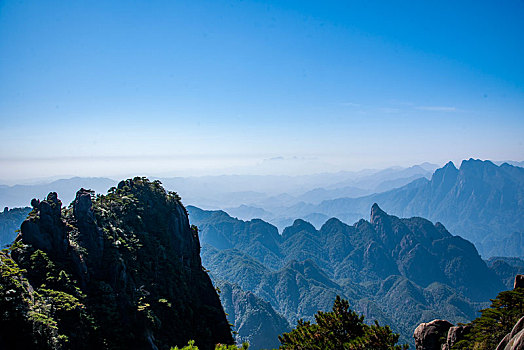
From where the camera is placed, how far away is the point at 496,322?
13.7 meters

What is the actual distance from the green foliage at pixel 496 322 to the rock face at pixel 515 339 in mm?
1464

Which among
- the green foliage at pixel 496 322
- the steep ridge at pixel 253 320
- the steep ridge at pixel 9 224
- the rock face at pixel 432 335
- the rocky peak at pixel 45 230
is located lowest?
the steep ridge at pixel 253 320

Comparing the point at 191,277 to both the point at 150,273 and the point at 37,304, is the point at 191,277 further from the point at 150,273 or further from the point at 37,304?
the point at 37,304

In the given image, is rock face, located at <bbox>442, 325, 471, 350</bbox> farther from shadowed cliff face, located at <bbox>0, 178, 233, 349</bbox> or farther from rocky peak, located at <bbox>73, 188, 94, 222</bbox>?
rocky peak, located at <bbox>73, 188, 94, 222</bbox>

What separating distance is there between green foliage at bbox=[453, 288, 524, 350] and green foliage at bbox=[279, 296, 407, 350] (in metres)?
A: 3.39

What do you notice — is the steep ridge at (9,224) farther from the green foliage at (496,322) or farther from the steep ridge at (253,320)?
the green foliage at (496,322)

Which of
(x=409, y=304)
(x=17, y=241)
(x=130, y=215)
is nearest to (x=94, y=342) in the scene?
(x=17, y=241)

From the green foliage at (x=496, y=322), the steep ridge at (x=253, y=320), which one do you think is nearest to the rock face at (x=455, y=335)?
the green foliage at (x=496, y=322)

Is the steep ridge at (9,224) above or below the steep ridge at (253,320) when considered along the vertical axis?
above

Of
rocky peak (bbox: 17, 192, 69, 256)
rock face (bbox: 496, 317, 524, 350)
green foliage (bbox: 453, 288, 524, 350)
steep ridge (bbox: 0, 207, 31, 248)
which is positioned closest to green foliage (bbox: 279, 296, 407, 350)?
green foliage (bbox: 453, 288, 524, 350)

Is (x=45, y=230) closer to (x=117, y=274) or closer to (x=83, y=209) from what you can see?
(x=83, y=209)

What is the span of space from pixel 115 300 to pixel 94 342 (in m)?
4.02

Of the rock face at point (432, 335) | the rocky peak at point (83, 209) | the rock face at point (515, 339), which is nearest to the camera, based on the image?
the rock face at point (515, 339)

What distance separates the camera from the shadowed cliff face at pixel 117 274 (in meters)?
20.9
